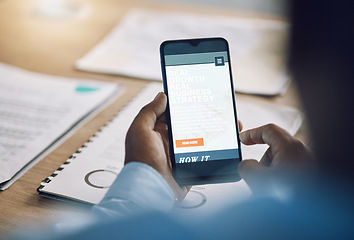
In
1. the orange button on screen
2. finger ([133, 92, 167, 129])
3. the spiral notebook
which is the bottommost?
the spiral notebook

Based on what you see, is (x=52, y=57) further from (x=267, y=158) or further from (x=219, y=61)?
(x=267, y=158)

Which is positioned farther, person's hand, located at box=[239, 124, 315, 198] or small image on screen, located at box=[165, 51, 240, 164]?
small image on screen, located at box=[165, 51, 240, 164]

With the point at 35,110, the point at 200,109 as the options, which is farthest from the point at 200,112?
the point at 35,110

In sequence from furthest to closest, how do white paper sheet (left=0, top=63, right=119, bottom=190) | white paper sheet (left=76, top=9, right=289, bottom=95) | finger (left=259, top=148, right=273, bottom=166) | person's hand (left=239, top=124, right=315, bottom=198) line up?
white paper sheet (left=76, top=9, right=289, bottom=95) → white paper sheet (left=0, top=63, right=119, bottom=190) → finger (left=259, top=148, right=273, bottom=166) → person's hand (left=239, top=124, right=315, bottom=198)

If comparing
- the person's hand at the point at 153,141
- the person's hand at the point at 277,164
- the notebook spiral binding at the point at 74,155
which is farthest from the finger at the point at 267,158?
the notebook spiral binding at the point at 74,155

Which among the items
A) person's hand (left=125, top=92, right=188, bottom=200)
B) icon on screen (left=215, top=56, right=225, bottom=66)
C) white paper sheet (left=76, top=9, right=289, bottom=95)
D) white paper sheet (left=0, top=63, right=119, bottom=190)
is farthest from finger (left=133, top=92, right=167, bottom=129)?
white paper sheet (left=76, top=9, right=289, bottom=95)

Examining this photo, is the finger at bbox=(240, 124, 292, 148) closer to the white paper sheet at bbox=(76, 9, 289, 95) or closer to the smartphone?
the smartphone

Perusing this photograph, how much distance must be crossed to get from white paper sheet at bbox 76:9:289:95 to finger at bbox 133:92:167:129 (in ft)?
1.21

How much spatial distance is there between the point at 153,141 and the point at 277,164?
16cm

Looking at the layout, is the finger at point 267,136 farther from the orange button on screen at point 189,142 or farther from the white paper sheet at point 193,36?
the white paper sheet at point 193,36

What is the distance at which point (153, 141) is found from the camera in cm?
56

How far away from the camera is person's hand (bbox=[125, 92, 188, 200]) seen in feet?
1.78

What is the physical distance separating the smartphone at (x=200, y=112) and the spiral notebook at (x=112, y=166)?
3 cm

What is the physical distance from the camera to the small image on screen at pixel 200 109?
606 millimetres
